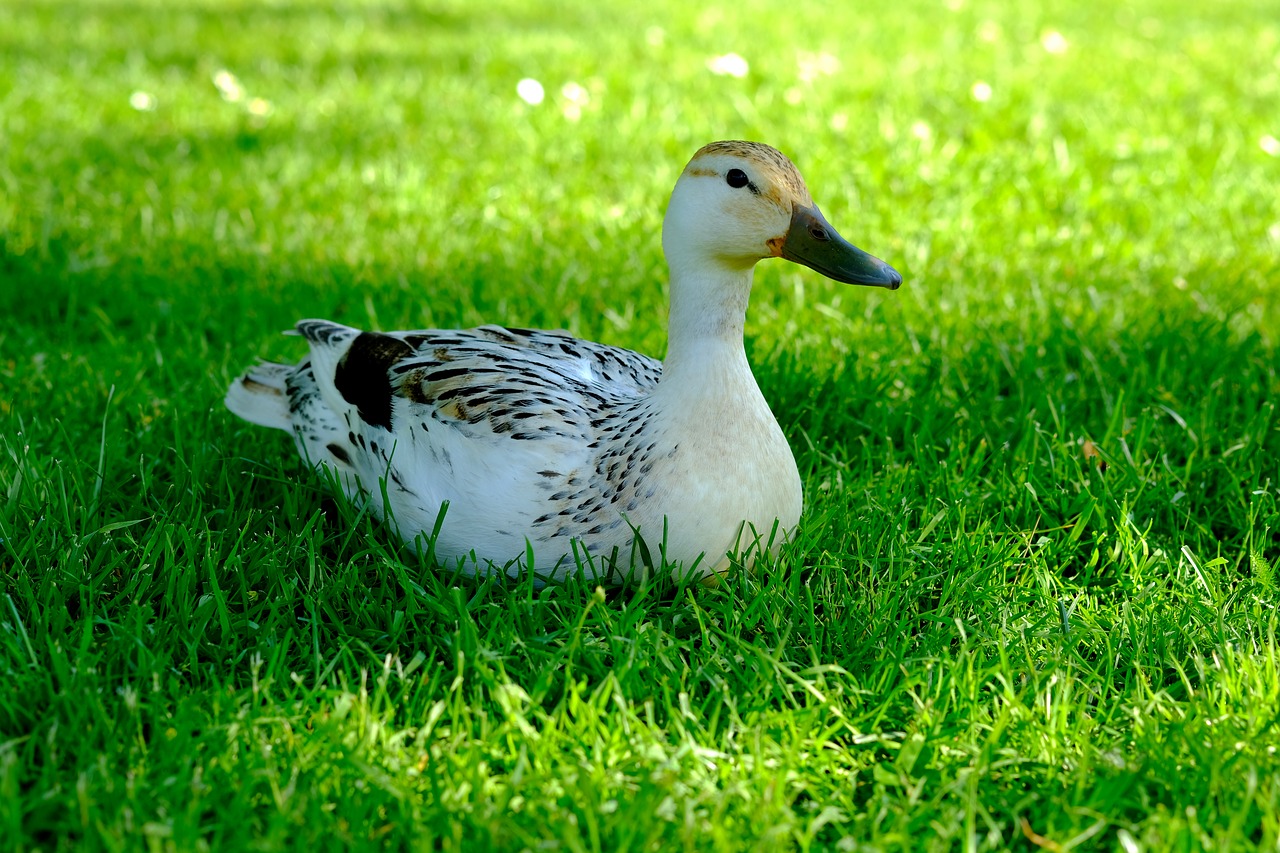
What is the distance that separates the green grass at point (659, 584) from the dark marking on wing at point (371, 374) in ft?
0.91

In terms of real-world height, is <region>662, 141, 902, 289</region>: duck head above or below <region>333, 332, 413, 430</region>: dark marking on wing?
above

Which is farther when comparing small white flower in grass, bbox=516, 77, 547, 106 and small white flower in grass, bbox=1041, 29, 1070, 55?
small white flower in grass, bbox=1041, 29, 1070, 55

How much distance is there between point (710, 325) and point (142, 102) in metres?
5.21

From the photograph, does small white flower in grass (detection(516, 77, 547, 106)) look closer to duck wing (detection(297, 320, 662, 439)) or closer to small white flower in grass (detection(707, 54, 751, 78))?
small white flower in grass (detection(707, 54, 751, 78))

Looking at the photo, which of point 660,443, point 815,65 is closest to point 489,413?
point 660,443

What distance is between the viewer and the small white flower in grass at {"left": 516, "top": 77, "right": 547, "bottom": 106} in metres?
7.15

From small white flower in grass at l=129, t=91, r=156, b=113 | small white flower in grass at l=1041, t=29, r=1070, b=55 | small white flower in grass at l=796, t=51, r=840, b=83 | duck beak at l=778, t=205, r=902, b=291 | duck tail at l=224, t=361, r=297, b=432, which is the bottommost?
duck tail at l=224, t=361, r=297, b=432

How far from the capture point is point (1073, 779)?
242cm

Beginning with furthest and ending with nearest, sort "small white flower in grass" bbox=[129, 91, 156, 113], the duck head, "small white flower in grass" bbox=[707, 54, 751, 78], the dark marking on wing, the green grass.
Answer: "small white flower in grass" bbox=[707, 54, 751, 78] → "small white flower in grass" bbox=[129, 91, 156, 113] → the dark marking on wing → the duck head → the green grass

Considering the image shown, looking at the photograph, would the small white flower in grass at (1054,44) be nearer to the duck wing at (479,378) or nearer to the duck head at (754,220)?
the duck wing at (479,378)

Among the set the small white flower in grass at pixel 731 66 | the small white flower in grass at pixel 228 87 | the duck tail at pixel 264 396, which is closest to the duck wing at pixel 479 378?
the duck tail at pixel 264 396

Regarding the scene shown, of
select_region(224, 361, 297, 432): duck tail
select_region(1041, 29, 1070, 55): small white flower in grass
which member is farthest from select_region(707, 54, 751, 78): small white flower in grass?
select_region(224, 361, 297, 432): duck tail

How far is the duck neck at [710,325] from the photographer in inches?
116

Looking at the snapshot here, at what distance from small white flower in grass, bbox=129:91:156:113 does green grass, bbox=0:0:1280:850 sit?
4 centimetres
